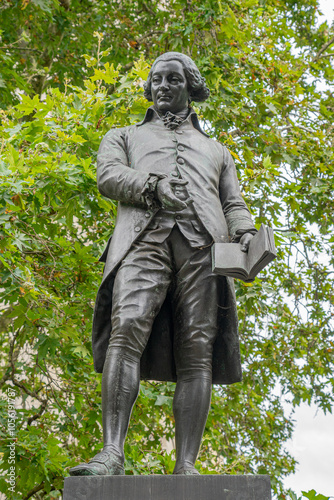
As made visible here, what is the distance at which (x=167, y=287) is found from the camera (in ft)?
11.9

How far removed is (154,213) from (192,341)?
0.66 meters

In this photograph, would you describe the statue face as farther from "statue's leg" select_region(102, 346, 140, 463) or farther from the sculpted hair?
"statue's leg" select_region(102, 346, 140, 463)

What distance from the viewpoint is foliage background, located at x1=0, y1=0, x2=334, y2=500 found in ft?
21.4

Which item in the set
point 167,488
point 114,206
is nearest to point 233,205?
point 167,488

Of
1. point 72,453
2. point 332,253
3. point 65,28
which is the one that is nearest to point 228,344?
point 72,453

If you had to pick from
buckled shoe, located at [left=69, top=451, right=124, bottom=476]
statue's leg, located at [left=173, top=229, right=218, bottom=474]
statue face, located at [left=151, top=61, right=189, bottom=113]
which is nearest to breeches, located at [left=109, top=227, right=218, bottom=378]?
statue's leg, located at [left=173, top=229, right=218, bottom=474]

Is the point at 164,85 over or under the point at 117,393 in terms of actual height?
over

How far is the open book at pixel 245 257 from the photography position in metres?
3.33

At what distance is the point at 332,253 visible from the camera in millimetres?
10398

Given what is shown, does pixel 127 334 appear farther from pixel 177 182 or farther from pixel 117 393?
pixel 177 182

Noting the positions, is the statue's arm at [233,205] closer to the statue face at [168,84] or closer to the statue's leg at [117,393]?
the statue face at [168,84]

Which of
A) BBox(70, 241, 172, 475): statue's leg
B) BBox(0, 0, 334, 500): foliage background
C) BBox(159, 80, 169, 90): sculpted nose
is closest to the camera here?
BBox(70, 241, 172, 475): statue's leg

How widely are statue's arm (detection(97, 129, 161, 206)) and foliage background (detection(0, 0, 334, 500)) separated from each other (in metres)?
1.74

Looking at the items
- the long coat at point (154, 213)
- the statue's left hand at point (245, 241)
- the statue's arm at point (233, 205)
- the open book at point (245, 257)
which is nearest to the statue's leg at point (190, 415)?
the long coat at point (154, 213)
